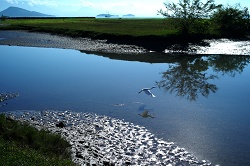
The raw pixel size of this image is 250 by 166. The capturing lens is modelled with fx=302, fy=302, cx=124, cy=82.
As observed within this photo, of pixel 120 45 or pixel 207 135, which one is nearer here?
pixel 207 135

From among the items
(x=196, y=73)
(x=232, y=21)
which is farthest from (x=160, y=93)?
(x=232, y=21)

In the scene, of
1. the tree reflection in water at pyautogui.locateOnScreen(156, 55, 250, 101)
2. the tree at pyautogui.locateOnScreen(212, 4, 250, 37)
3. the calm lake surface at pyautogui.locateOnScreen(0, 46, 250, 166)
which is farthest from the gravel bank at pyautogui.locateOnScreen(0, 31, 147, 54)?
the tree at pyautogui.locateOnScreen(212, 4, 250, 37)

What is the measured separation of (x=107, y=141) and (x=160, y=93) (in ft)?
29.9

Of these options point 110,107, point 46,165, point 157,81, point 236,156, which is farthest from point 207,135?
point 157,81

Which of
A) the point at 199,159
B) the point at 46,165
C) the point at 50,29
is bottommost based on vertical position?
the point at 199,159

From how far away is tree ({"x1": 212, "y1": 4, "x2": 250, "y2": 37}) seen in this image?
59219mm

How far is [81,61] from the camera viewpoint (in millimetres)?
34781

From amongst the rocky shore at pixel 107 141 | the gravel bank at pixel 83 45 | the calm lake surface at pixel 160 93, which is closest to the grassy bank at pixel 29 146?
the rocky shore at pixel 107 141

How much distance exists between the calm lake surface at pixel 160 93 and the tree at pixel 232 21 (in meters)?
24.4

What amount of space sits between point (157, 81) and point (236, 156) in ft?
45.0

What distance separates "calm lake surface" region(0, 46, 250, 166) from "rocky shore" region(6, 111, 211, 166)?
0.75 m

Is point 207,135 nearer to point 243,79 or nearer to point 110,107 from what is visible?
point 110,107

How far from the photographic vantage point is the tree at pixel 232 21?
59.2 meters

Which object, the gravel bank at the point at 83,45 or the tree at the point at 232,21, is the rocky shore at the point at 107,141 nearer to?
the gravel bank at the point at 83,45
